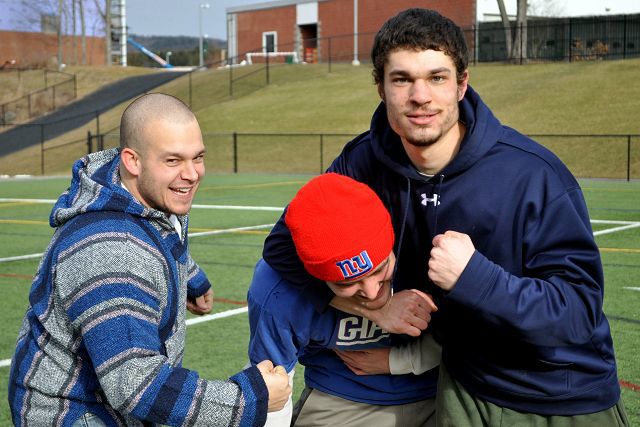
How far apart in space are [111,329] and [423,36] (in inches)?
53.5

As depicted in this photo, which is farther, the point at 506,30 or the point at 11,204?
the point at 506,30

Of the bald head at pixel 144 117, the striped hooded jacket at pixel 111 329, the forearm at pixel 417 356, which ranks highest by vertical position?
the bald head at pixel 144 117

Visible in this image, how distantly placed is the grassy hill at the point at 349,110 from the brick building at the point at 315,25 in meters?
6.41

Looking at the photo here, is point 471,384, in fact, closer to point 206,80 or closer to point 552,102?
point 552,102

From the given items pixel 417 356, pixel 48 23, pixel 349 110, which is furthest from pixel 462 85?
pixel 48 23

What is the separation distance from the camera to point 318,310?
3.40 meters

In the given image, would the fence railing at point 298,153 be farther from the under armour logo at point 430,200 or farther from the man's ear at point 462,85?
the under armour logo at point 430,200

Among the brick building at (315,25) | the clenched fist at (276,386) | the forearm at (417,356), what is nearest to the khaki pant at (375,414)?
the forearm at (417,356)

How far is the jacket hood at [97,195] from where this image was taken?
9.50 ft

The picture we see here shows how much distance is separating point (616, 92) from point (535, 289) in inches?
1301

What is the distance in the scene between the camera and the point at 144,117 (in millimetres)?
2945

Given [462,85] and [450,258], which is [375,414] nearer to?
[450,258]

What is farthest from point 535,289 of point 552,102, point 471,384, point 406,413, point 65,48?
point 65,48

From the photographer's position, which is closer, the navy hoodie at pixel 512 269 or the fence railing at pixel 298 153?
the navy hoodie at pixel 512 269
